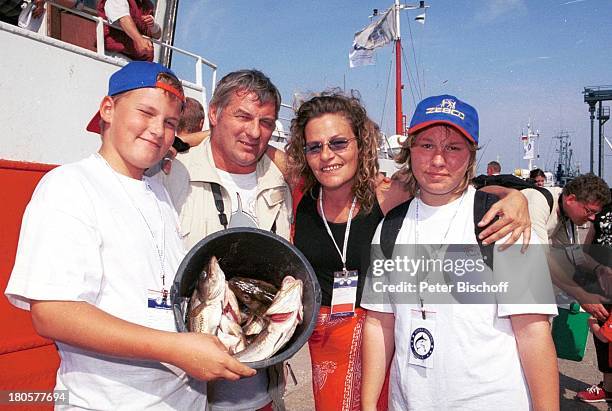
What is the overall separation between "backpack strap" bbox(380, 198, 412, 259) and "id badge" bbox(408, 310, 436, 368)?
1.12 ft

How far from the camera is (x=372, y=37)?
956 inches

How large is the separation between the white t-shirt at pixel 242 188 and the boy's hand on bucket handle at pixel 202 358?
3.92ft

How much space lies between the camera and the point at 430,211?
2.30m

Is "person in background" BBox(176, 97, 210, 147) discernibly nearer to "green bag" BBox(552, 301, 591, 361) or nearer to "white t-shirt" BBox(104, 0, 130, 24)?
"white t-shirt" BBox(104, 0, 130, 24)

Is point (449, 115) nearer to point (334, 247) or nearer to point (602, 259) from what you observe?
point (334, 247)

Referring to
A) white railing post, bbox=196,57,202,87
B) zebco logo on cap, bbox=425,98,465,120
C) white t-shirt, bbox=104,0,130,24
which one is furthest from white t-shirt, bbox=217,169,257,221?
white railing post, bbox=196,57,202,87

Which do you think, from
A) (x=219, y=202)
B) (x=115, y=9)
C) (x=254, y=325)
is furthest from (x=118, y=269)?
(x=115, y=9)

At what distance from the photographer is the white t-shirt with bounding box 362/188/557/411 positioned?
6.47ft

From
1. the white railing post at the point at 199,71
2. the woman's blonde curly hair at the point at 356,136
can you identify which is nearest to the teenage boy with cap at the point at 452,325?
the woman's blonde curly hair at the point at 356,136

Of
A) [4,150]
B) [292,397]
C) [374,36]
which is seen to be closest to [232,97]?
[4,150]

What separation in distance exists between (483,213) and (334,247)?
0.86 m

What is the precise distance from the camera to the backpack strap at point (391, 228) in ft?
7.63

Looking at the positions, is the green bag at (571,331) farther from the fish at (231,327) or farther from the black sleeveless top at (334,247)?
the fish at (231,327)

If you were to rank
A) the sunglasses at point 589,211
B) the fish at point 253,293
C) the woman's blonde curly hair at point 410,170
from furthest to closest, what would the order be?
the sunglasses at point 589,211, the woman's blonde curly hair at point 410,170, the fish at point 253,293
